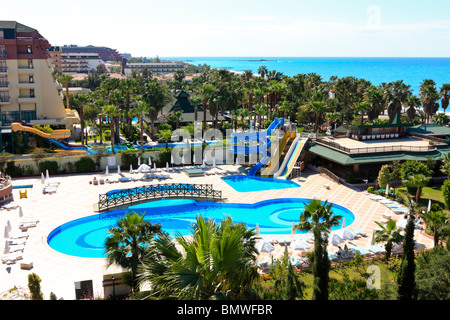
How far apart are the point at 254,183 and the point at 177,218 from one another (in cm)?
1079

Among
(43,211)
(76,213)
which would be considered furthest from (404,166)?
(43,211)

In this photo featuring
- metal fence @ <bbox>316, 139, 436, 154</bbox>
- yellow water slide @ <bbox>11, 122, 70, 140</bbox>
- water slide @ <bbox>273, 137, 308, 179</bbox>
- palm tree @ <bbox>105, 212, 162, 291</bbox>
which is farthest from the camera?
yellow water slide @ <bbox>11, 122, 70, 140</bbox>

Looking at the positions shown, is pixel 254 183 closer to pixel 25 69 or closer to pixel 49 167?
pixel 49 167

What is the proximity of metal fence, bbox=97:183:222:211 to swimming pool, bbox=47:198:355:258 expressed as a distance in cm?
57

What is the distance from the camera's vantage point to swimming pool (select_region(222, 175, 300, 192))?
36844mm

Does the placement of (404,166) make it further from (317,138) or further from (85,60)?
(85,60)

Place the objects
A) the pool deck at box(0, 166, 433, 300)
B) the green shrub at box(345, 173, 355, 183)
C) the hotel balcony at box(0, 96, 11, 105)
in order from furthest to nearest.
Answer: the hotel balcony at box(0, 96, 11, 105) < the green shrub at box(345, 173, 355, 183) < the pool deck at box(0, 166, 433, 300)

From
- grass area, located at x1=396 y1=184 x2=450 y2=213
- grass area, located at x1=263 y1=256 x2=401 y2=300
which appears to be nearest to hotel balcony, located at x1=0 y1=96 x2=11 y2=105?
grass area, located at x1=263 y1=256 x2=401 y2=300

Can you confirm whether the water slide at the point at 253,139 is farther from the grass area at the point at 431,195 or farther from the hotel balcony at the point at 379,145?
the grass area at the point at 431,195

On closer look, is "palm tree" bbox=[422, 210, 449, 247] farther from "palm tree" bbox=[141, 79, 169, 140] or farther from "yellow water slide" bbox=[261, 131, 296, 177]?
"palm tree" bbox=[141, 79, 169, 140]

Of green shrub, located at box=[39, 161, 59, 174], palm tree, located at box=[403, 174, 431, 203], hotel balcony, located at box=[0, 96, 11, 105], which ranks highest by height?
hotel balcony, located at box=[0, 96, 11, 105]
